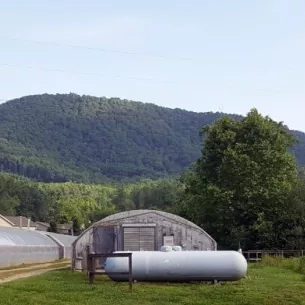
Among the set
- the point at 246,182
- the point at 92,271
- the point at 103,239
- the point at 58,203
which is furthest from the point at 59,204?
the point at 92,271

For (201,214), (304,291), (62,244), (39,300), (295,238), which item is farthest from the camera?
(62,244)

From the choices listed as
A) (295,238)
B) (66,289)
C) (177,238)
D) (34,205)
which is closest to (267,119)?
(295,238)

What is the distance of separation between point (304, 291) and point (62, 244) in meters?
45.9

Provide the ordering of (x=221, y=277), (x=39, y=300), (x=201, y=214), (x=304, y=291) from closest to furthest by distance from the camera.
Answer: (x=39, y=300)
(x=304, y=291)
(x=221, y=277)
(x=201, y=214)

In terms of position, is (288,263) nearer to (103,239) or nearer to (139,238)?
(139,238)

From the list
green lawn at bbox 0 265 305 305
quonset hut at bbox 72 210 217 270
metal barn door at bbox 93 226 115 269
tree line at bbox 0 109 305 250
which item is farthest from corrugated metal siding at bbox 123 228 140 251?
tree line at bbox 0 109 305 250

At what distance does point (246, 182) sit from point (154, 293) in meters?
31.0

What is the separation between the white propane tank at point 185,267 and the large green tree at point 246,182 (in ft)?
84.1

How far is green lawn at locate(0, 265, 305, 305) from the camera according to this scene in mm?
20609

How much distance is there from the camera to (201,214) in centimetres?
5575

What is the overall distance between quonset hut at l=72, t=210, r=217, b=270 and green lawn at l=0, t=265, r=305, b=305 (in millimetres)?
11218

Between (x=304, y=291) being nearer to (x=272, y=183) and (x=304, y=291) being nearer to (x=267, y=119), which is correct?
(x=272, y=183)

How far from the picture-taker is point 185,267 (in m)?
26.3

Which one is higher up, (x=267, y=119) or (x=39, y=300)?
(x=267, y=119)
